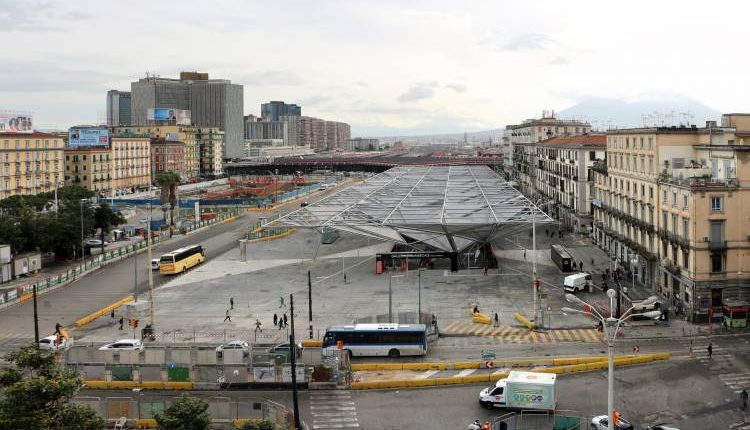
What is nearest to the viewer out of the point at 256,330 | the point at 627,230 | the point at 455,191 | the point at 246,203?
the point at 256,330

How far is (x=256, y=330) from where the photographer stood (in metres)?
54.4

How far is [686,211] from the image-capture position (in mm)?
57406

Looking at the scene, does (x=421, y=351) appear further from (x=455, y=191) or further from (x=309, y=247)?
(x=455, y=191)

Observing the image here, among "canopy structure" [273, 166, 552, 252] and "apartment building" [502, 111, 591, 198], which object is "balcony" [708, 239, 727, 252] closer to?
"canopy structure" [273, 166, 552, 252]

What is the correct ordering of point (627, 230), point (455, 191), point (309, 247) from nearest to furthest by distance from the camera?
point (627, 230) < point (309, 247) < point (455, 191)

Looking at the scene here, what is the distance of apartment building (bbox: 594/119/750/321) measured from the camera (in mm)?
55625

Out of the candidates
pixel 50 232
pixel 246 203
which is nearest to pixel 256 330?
pixel 50 232

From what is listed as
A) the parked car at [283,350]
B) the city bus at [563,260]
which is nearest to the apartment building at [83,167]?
the city bus at [563,260]

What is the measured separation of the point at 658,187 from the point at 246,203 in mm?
105758

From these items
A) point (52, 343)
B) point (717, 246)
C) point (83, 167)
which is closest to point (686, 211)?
point (717, 246)

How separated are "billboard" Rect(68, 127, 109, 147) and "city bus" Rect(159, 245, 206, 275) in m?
99.4

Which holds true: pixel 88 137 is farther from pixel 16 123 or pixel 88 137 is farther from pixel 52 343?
pixel 52 343

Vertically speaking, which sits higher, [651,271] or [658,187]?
[658,187]

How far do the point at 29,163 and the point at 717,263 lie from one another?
380ft
